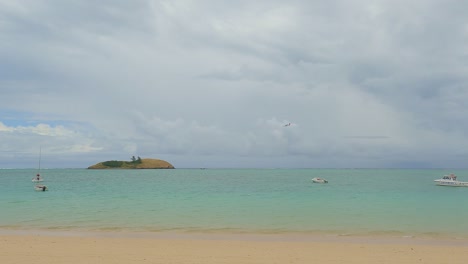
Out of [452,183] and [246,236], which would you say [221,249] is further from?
[452,183]

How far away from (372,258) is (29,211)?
91.3ft

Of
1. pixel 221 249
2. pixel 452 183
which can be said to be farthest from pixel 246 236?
pixel 452 183

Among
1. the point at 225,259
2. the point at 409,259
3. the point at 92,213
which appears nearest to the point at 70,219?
the point at 92,213

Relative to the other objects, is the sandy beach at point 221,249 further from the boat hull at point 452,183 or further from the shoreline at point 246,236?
the boat hull at point 452,183

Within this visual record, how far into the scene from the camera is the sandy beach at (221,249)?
13695 millimetres

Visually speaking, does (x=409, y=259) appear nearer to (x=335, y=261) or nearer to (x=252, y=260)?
(x=335, y=261)

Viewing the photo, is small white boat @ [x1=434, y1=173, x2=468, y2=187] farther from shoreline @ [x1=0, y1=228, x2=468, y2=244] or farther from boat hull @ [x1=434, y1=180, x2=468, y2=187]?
shoreline @ [x1=0, y1=228, x2=468, y2=244]

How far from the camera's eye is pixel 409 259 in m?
14.1

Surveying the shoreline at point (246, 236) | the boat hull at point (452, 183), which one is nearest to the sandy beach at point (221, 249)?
the shoreline at point (246, 236)

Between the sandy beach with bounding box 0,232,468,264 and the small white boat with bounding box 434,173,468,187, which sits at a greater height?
the small white boat with bounding box 434,173,468,187

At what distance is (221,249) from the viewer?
1591cm

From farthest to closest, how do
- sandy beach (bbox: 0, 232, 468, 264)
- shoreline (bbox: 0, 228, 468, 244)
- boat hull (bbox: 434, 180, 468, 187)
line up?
boat hull (bbox: 434, 180, 468, 187) < shoreline (bbox: 0, 228, 468, 244) < sandy beach (bbox: 0, 232, 468, 264)

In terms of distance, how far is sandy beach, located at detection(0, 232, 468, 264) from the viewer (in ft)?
44.9

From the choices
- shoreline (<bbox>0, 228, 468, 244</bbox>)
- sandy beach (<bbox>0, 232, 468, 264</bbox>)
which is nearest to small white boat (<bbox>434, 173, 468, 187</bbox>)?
shoreline (<bbox>0, 228, 468, 244</bbox>)
